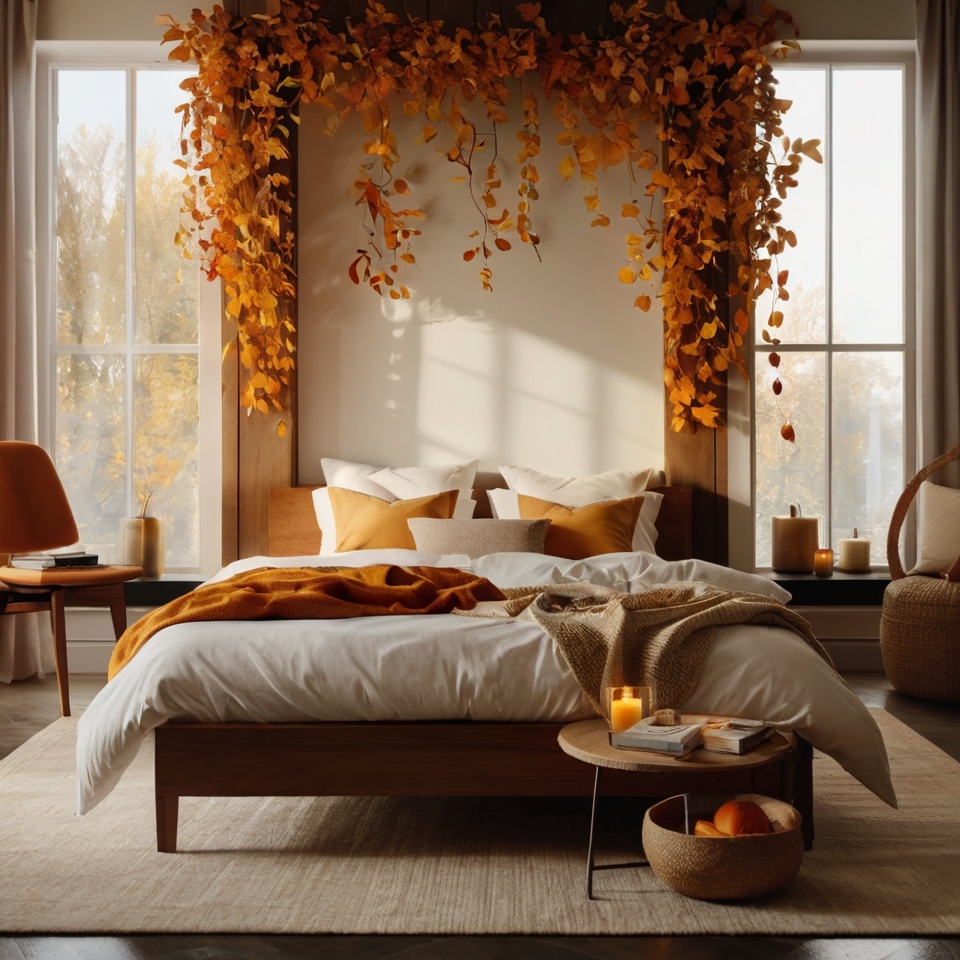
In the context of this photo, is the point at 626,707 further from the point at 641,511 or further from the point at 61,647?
the point at 61,647

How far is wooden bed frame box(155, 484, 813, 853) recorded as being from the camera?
2654mm

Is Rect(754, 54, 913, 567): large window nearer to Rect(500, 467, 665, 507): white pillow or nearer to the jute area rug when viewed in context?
Rect(500, 467, 665, 507): white pillow

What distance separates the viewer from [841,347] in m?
5.20

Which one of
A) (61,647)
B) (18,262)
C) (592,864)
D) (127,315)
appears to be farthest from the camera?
(127,315)

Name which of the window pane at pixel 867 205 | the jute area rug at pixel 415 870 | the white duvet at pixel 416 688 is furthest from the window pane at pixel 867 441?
the white duvet at pixel 416 688

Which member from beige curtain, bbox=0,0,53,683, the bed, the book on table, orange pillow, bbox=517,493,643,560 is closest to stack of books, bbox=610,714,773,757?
the book on table

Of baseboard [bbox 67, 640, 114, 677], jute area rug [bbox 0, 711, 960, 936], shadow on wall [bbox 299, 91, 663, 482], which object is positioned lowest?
jute area rug [bbox 0, 711, 960, 936]

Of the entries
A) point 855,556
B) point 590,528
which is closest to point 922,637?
point 855,556

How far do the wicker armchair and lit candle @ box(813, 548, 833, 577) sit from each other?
1.24 feet

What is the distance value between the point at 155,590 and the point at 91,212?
1845 millimetres

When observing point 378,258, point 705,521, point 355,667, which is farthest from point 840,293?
point 355,667

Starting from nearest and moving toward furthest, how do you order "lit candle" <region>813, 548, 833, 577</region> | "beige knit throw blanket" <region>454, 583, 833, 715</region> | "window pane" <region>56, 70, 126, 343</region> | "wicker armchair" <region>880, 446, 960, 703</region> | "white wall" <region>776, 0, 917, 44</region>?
"beige knit throw blanket" <region>454, 583, 833, 715</region>
"wicker armchair" <region>880, 446, 960, 703</region>
"lit candle" <region>813, 548, 833, 577</region>
"white wall" <region>776, 0, 917, 44</region>
"window pane" <region>56, 70, 126, 343</region>

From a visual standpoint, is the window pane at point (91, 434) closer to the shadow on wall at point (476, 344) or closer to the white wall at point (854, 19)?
the shadow on wall at point (476, 344)

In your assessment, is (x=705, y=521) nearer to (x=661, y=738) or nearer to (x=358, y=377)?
(x=358, y=377)
